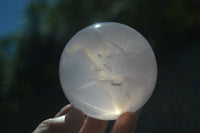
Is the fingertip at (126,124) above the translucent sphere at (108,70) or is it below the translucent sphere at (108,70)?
below

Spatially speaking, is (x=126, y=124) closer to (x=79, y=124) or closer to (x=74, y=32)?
(x=79, y=124)

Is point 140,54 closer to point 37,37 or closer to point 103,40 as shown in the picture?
point 103,40

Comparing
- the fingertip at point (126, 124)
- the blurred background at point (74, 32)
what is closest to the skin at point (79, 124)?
the fingertip at point (126, 124)

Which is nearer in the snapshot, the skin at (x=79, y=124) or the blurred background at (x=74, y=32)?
the skin at (x=79, y=124)

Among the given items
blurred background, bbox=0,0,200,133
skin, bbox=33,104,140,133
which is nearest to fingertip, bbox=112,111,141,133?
skin, bbox=33,104,140,133

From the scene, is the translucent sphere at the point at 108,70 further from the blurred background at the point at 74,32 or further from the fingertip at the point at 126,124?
the blurred background at the point at 74,32

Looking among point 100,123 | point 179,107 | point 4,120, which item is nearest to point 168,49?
point 179,107
